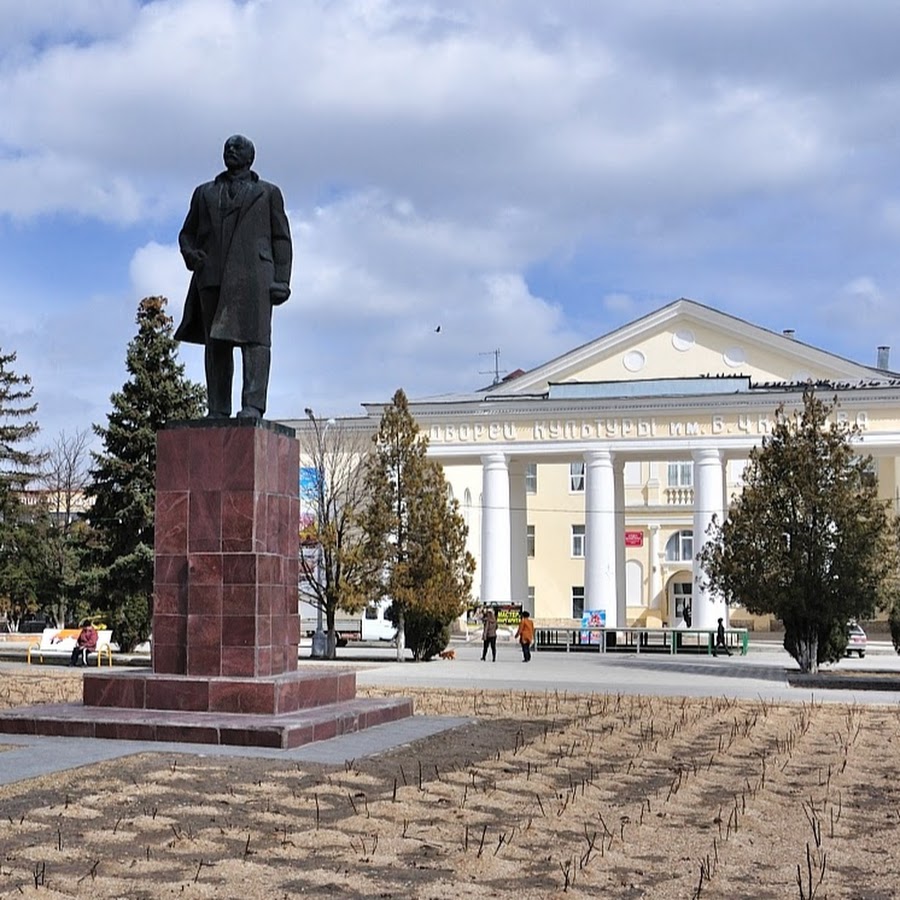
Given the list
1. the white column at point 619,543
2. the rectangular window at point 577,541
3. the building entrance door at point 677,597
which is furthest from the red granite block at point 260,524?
the rectangular window at point 577,541

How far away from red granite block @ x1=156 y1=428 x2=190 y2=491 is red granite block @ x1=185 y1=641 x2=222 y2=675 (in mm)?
1432

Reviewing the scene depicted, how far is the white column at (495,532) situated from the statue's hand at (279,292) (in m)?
33.0

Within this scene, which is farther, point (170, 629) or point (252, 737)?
point (170, 629)

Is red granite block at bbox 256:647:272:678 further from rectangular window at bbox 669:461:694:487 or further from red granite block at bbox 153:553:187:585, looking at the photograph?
rectangular window at bbox 669:461:694:487

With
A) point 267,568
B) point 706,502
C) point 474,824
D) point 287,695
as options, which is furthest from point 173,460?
point 706,502

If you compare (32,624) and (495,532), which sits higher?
(495,532)

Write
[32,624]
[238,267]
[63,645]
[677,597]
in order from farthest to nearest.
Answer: [677,597]
[32,624]
[63,645]
[238,267]

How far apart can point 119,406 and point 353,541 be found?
255 inches

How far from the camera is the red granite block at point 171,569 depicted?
11445 millimetres

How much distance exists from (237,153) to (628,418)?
33177 mm

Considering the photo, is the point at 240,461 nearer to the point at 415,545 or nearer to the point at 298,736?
the point at 298,736

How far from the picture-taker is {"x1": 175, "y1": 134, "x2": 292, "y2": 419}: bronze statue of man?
12.1 m

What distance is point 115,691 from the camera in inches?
449

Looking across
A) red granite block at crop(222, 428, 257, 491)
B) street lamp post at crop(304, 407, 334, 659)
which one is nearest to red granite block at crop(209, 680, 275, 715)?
red granite block at crop(222, 428, 257, 491)
